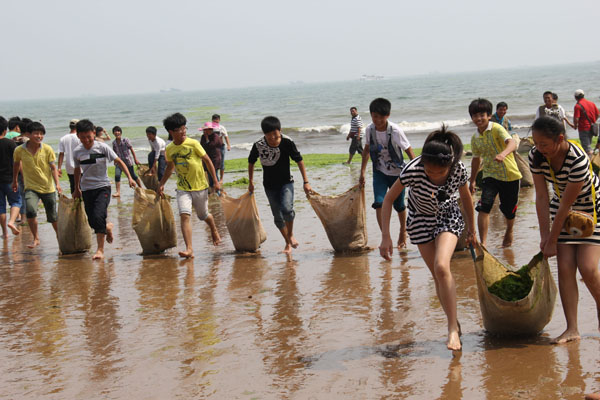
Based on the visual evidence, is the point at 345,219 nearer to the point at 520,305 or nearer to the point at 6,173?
the point at 520,305

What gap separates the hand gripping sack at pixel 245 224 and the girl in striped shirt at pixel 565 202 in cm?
402

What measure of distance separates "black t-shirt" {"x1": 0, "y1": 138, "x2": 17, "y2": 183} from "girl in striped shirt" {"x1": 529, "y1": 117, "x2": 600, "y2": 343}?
724cm

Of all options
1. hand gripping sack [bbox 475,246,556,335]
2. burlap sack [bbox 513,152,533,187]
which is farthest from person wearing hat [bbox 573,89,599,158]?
A: hand gripping sack [bbox 475,246,556,335]

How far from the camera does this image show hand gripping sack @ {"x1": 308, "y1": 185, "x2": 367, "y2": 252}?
731 centimetres

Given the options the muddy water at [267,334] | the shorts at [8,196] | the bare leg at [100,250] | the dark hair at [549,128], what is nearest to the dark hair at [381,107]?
the muddy water at [267,334]

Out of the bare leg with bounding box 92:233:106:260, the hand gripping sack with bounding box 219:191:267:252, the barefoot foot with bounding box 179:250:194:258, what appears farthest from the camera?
the bare leg with bounding box 92:233:106:260

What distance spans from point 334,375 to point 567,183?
1739 millimetres

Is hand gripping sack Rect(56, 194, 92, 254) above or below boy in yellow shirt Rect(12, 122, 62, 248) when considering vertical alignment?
below

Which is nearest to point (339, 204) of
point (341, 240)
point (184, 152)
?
point (341, 240)

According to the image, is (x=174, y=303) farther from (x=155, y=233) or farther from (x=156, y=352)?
(x=155, y=233)

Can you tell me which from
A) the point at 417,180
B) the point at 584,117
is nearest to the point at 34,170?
the point at 417,180

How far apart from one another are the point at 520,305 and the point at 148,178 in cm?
1013

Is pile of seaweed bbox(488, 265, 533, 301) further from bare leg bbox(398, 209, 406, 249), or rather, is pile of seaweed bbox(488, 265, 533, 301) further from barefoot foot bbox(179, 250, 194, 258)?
barefoot foot bbox(179, 250, 194, 258)

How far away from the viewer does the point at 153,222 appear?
789cm
